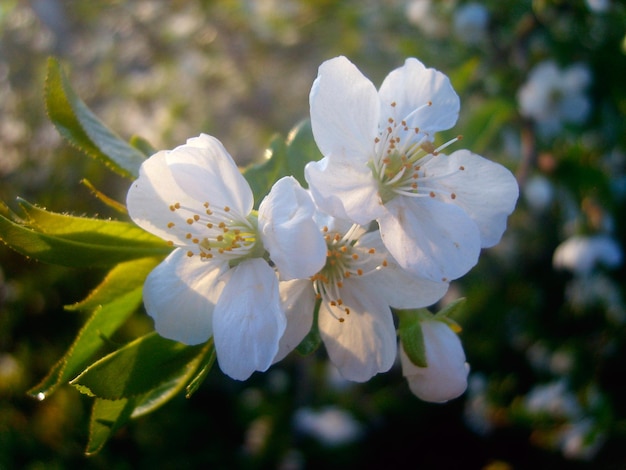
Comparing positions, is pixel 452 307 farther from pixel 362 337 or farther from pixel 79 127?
pixel 79 127

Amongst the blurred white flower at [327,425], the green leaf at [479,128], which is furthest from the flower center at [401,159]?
the blurred white flower at [327,425]

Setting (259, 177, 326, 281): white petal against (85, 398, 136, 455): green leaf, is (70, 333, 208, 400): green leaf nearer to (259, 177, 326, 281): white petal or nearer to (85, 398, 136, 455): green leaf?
(85, 398, 136, 455): green leaf

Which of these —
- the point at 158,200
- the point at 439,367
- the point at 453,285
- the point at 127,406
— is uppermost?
the point at 158,200

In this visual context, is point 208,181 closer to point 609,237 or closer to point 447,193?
point 447,193

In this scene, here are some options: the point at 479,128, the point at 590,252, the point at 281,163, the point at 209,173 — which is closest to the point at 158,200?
the point at 209,173

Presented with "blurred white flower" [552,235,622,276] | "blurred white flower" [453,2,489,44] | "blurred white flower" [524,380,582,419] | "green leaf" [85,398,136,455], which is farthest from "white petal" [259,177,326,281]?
"blurred white flower" [524,380,582,419]

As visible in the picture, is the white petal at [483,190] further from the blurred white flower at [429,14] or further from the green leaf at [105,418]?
the blurred white flower at [429,14]
